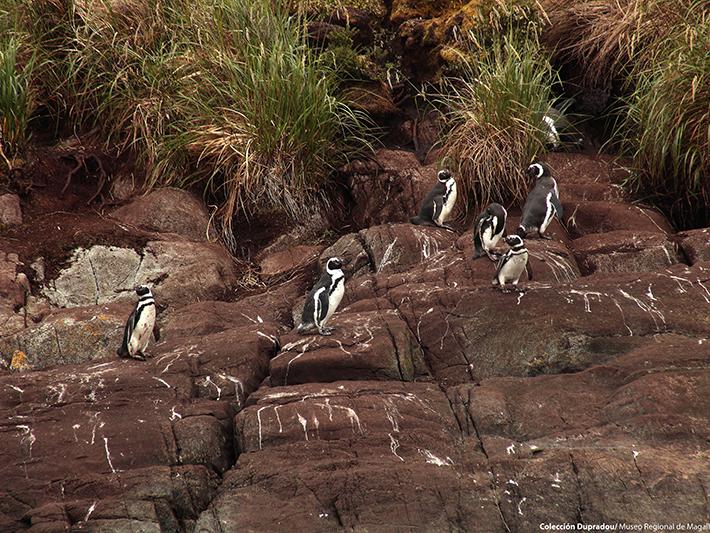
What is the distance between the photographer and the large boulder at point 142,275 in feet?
37.0

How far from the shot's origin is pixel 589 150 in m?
13.4

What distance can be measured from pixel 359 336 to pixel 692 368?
2463mm

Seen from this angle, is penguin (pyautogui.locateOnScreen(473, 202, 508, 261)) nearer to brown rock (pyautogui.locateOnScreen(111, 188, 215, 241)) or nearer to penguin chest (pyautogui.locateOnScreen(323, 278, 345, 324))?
penguin chest (pyautogui.locateOnScreen(323, 278, 345, 324))

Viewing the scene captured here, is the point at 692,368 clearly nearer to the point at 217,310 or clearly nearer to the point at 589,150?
the point at 217,310

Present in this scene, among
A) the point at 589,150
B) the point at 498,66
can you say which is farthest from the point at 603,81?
the point at 498,66

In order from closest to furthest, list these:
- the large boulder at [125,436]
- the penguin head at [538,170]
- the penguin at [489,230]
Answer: the large boulder at [125,436]
the penguin at [489,230]
the penguin head at [538,170]

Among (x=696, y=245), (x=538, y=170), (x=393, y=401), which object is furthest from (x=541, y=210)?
(x=393, y=401)

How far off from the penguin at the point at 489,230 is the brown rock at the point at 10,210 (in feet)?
18.2

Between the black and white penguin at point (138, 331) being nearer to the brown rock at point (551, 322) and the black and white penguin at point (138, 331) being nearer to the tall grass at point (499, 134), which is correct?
the brown rock at point (551, 322)

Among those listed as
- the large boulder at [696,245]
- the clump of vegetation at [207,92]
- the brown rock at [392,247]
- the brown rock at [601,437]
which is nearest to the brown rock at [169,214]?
the clump of vegetation at [207,92]

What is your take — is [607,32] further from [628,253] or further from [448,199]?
[628,253]

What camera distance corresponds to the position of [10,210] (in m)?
12.4

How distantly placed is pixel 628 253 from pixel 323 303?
3274mm

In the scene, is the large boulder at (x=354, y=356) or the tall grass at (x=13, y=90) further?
the tall grass at (x=13, y=90)
